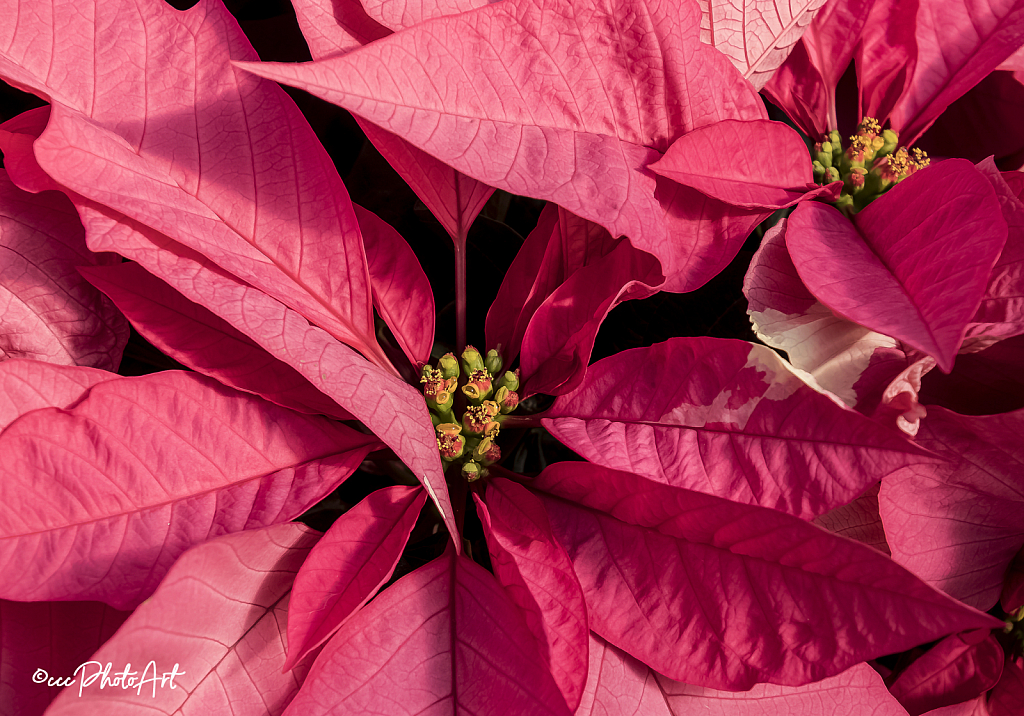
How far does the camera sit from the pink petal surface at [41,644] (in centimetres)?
40

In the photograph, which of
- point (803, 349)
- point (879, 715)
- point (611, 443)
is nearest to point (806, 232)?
point (803, 349)

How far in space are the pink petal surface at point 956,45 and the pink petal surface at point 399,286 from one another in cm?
40

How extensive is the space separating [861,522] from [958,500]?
0.19 ft

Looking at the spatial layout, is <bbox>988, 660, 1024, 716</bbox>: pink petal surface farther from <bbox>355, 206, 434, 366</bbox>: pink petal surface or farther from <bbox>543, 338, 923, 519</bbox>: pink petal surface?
<bbox>355, 206, 434, 366</bbox>: pink petal surface

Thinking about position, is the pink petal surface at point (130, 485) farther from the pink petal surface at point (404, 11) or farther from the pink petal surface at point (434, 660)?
the pink petal surface at point (404, 11)

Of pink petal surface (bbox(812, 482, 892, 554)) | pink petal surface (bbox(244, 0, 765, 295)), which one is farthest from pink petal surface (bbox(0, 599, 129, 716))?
pink petal surface (bbox(812, 482, 892, 554))

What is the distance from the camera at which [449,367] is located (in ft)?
1.59

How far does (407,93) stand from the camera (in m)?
0.35

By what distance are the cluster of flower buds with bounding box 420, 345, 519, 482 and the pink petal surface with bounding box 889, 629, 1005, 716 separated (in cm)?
32

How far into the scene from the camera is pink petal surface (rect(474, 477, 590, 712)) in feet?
1.16

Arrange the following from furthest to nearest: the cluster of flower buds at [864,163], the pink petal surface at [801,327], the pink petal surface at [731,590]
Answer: the cluster of flower buds at [864,163] < the pink petal surface at [801,327] < the pink petal surface at [731,590]

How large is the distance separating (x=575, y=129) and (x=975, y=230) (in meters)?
0.22

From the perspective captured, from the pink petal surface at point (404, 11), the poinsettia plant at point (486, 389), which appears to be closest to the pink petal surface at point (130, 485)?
the poinsettia plant at point (486, 389)

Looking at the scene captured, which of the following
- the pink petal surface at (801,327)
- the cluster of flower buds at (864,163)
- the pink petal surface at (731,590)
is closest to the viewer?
the pink petal surface at (731,590)
